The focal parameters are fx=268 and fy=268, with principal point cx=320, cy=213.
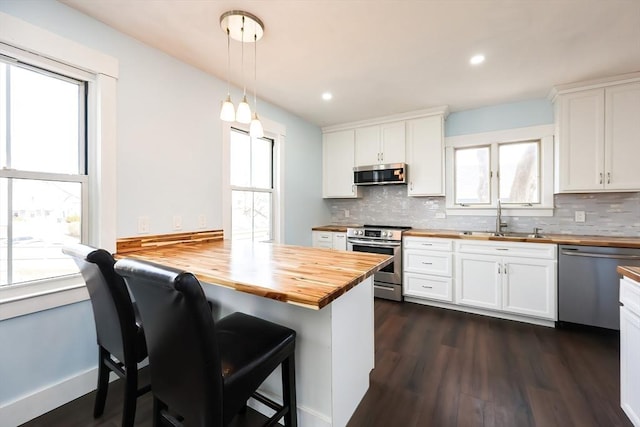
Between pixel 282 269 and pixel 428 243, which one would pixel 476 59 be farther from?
pixel 282 269

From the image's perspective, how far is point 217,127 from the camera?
8.52 ft

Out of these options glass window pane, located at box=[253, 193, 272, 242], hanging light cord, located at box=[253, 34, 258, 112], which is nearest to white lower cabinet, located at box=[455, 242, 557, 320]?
glass window pane, located at box=[253, 193, 272, 242]

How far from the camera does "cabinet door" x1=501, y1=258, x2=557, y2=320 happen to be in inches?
103

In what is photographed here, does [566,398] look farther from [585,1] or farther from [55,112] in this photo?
[55,112]

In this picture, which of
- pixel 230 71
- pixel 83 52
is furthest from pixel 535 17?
pixel 83 52

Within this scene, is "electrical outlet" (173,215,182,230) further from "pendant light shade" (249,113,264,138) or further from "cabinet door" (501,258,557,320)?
"cabinet door" (501,258,557,320)

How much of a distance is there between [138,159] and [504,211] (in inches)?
153

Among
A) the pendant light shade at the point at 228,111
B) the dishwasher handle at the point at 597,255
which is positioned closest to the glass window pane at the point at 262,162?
the pendant light shade at the point at 228,111

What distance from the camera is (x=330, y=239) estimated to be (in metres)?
3.88

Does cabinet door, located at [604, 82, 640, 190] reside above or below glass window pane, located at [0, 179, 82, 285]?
above

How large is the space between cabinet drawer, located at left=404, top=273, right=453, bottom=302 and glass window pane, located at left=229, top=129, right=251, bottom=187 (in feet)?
7.44

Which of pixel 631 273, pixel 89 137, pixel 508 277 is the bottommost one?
pixel 508 277

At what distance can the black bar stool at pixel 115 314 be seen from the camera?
1.22m

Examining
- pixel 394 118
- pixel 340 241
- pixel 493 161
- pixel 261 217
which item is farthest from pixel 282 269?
pixel 493 161
